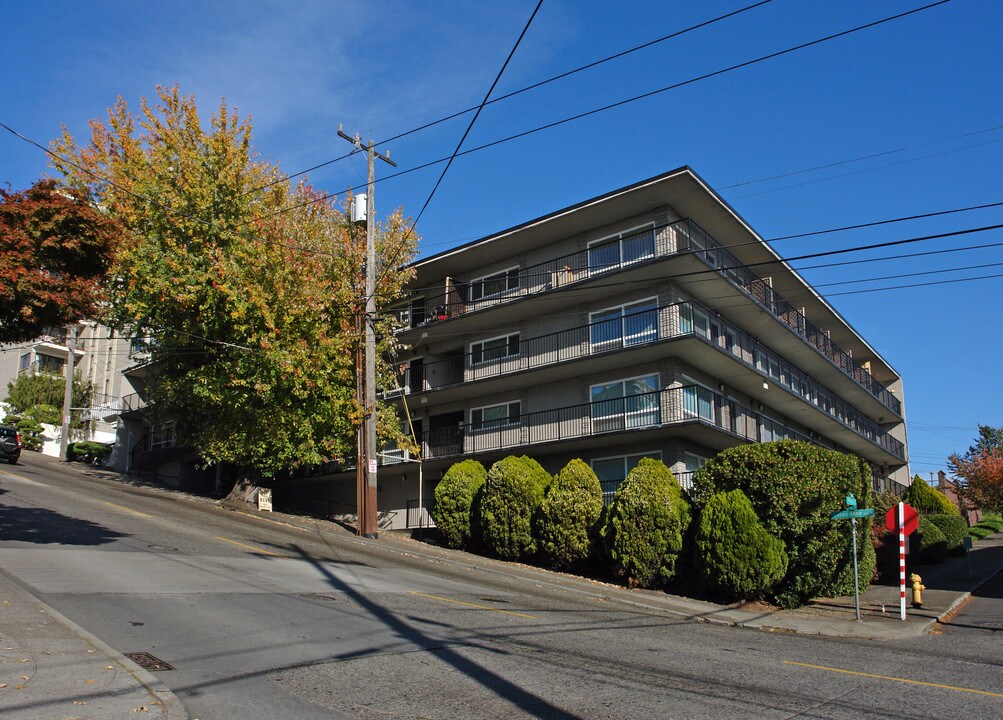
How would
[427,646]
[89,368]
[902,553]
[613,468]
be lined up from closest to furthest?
[427,646]
[902,553]
[613,468]
[89,368]

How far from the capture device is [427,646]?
9.84 metres

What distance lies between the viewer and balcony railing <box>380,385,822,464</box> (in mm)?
27297

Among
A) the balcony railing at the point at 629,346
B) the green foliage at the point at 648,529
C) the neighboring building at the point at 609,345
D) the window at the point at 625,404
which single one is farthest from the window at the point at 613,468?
the green foliage at the point at 648,529

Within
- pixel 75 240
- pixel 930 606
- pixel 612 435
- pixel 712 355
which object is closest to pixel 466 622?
pixel 75 240

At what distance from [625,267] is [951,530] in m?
20.2

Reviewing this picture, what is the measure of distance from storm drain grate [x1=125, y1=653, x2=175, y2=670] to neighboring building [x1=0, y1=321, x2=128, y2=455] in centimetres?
5280

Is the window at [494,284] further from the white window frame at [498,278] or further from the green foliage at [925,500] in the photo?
the green foliage at [925,500]

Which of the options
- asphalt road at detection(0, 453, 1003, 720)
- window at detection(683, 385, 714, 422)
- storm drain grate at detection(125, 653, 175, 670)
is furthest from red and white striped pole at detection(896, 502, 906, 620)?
storm drain grate at detection(125, 653, 175, 670)

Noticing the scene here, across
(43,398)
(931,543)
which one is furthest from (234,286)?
(43,398)

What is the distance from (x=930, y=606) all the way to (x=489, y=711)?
15.7m

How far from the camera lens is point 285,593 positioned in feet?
43.4

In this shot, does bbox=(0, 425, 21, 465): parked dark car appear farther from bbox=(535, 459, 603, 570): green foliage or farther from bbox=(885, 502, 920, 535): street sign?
bbox=(885, 502, 920, 535): street sign

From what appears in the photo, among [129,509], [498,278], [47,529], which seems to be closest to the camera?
[47,529]

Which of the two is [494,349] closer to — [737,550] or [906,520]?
[737,550]
